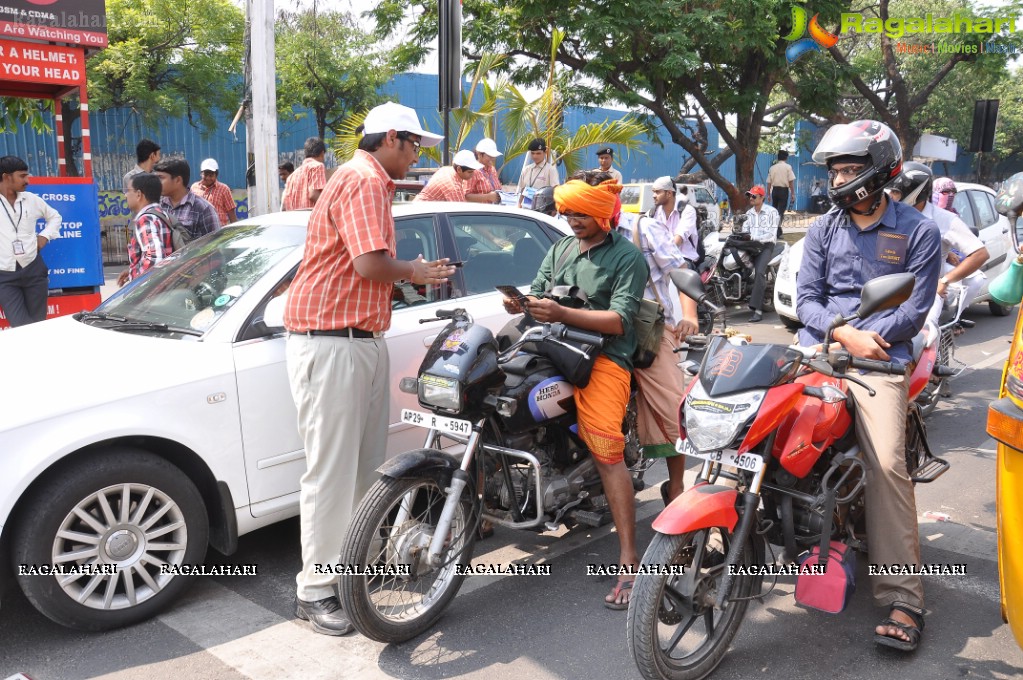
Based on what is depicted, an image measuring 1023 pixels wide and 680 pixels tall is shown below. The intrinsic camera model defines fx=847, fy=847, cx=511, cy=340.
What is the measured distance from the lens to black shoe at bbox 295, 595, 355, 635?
355 cm

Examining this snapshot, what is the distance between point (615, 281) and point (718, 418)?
1072 mm

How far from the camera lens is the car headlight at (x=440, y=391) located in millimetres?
3467

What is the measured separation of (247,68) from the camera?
831 cm

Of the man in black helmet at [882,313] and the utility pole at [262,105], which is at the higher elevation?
the utility pole at [262,105]

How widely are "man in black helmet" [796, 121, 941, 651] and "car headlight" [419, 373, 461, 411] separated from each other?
1.57 meters

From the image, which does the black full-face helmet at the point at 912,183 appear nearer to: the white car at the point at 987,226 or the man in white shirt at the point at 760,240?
the white car at the point at 987,226

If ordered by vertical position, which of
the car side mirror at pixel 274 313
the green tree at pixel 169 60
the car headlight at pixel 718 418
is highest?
the green tree at pixel 169 60

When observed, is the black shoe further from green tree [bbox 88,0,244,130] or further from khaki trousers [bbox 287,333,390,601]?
green tree [bbox 88,0,244,130]

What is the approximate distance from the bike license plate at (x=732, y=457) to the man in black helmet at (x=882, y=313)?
0.71 metres

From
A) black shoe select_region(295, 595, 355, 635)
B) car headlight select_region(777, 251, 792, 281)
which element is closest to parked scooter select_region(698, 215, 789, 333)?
car headlight select_region(777, 251, 792, 281)

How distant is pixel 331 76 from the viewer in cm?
2075

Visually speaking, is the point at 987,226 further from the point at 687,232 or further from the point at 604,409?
the point at 604,409

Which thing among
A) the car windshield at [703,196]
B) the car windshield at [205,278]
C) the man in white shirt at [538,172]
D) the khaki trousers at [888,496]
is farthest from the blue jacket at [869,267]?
the car windshield at [703,196]

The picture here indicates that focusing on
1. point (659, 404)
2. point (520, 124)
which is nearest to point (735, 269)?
point (520, 124)
